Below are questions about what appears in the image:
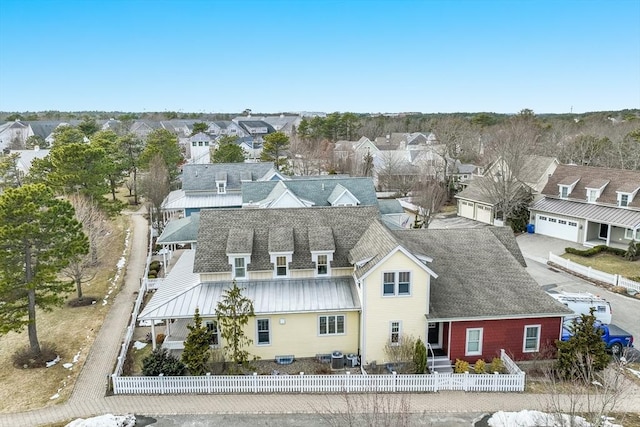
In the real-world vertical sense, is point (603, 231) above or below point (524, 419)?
above

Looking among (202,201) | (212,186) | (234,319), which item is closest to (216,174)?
(212,186)

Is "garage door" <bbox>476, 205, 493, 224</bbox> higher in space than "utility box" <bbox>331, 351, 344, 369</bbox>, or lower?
higher

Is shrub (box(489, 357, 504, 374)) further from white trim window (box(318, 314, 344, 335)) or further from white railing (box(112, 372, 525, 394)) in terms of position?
white trim window (box(318, 314, 344, 335))

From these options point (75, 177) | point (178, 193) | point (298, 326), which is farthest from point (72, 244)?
point (178, 193)

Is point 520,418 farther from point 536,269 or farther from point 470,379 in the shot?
point 536,269

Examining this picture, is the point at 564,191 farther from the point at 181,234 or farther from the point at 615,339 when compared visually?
the point at 181,234

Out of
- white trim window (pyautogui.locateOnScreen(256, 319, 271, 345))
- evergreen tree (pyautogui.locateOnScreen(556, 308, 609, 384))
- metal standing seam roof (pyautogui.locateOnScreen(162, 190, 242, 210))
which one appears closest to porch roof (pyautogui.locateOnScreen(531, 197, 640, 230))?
evergreen tree (pyautogui.locateOnScreen(556, 308, 609, 384))

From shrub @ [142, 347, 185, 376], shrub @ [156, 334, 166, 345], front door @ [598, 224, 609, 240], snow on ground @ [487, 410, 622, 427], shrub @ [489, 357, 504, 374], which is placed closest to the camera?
Result: snow on ground @ [487, 410, 622, 427]
